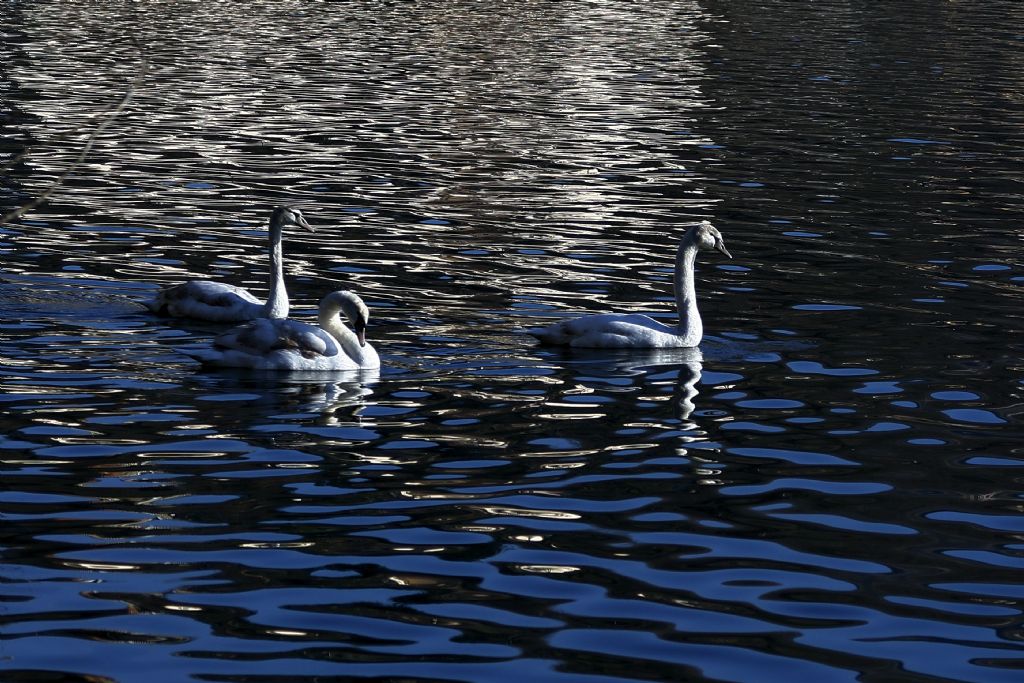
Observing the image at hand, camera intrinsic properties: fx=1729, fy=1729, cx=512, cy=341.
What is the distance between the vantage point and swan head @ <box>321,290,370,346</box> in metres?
16.5

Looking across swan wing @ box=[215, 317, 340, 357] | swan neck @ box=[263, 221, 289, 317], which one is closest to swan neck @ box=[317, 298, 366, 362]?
swan wing @ box=[215, 317, 340, 357]

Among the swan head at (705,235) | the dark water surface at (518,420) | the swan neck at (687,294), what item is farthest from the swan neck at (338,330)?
the swan head at (705,235)

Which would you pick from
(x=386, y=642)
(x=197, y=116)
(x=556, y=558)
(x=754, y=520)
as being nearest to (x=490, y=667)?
(x=386, y=642)

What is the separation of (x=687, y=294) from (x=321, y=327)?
399cm

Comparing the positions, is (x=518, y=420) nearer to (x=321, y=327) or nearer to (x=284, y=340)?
(x=284, y=340)

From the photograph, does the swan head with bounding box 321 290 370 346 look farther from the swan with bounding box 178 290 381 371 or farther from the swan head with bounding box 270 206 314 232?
the swan head with bounding box 270 206 314 232

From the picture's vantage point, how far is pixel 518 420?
14.7m

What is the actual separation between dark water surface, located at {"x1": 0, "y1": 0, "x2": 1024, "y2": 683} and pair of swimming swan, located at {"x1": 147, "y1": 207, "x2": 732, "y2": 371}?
0.27m

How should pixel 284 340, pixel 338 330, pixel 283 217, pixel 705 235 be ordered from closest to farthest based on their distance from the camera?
pixel 284 340 → pixel 338 330 → pixel 705 235 → pixel 283 217

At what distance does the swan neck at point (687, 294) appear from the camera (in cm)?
1816

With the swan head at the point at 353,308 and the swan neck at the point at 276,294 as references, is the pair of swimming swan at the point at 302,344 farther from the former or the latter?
the swan neck at the point at 276,294

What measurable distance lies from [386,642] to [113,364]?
7.83 metres

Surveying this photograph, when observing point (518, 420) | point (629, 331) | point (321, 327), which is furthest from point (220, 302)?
point (518, 420)

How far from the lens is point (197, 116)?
127 feet
